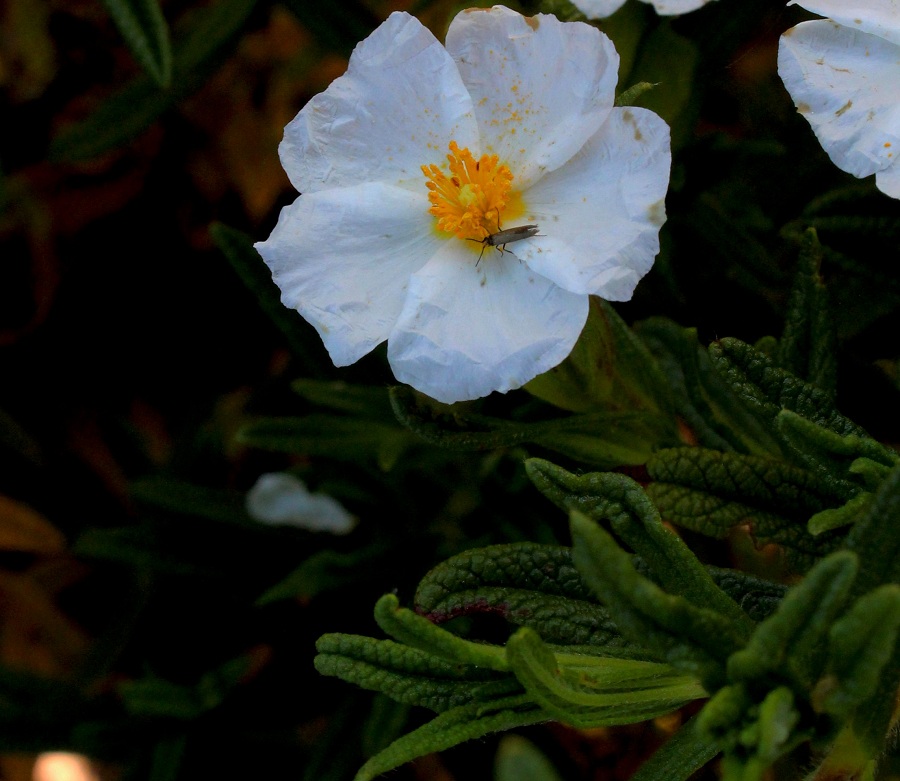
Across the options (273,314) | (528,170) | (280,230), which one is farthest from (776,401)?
(273,314)

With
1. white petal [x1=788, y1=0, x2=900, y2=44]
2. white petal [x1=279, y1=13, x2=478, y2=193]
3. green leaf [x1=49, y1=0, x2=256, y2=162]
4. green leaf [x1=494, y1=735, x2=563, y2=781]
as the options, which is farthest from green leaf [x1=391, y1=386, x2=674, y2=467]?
green leaf [x1=49, y1=0, x2=256, y2=162]

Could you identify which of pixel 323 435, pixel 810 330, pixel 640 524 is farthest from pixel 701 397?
pixel 323 435

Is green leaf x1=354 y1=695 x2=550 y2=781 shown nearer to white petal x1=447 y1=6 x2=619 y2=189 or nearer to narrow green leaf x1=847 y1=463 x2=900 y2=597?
narrow green leaf x1=847 y1=463 x2=900 y2=597

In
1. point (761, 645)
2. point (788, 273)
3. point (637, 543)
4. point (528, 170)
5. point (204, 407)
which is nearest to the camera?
point (761, 645)

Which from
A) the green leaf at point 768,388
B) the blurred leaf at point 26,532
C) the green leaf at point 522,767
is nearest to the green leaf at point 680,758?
the green leaf at point 768,388

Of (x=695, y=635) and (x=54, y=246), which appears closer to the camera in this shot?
(x=695, y=635)

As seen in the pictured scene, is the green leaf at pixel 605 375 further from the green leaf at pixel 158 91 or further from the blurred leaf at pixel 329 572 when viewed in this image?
the green leaf at pixel 158 91

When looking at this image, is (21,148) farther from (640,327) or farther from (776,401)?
(776,401)
